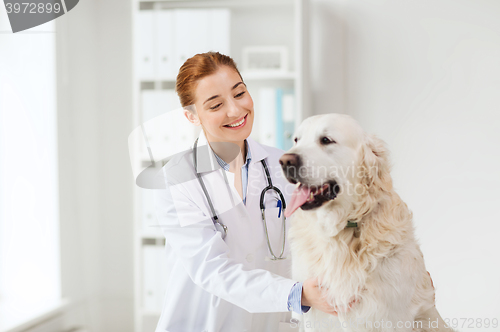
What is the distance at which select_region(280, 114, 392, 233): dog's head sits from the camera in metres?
0.83

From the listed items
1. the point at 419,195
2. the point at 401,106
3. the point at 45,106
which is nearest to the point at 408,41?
the point at 401,106

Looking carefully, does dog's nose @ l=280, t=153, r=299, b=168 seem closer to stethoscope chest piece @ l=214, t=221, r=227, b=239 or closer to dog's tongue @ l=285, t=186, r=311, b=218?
dog's tongue @ l=285, t=186, r=311, b=218

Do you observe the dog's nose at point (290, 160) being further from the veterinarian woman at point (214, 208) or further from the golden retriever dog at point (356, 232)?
the veterinarian woman at point (214, 208)

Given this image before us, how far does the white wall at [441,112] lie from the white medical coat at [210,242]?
1.05 m

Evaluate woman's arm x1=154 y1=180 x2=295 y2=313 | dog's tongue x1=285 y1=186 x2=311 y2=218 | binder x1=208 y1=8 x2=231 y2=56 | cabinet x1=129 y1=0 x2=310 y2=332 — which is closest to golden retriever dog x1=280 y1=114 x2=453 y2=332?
dog's tongue x1=285 y1=186 x2=311 y2=218

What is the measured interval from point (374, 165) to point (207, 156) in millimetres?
493

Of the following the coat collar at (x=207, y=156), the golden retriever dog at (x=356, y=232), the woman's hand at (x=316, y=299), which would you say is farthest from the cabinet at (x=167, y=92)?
the woman's hand at (x=316, y=299)

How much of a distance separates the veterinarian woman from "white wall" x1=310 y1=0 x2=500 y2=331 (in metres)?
1.06

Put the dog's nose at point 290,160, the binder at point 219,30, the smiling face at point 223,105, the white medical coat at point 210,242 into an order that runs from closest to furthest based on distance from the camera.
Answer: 1. the dog's nose at point 290,160
2. the white medical coat at point 210,242
3. the smiling face at point 223,105
4. the binder at point 219,30

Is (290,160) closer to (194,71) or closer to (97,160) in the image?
(194,71)

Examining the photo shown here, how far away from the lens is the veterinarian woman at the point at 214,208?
3.17 feet

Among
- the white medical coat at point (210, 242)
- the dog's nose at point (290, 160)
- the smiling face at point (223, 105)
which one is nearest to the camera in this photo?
the dog's nose at point (290, 160)

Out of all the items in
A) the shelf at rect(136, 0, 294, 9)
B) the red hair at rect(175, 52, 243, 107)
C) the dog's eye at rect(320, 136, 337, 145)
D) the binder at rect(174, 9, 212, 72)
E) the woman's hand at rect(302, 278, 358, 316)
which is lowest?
the woman's hand at rect(302, 278, 358, 316)

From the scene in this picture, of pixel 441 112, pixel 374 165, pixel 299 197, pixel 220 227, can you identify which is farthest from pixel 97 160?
pixel 441 112
